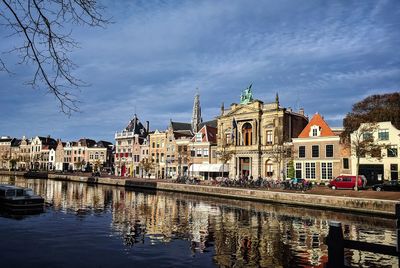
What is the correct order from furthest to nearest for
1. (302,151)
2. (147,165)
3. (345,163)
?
1. (147,165)
2. (302,151)
3. (345,163)

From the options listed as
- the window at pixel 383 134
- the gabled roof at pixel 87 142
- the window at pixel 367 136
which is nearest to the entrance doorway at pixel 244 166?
the window at pixel 367 136

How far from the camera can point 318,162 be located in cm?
5759

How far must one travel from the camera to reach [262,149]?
6762cm

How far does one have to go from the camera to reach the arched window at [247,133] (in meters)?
70.7

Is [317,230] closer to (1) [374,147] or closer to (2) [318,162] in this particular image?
(1) [374,147]

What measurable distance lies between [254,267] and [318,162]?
145ft

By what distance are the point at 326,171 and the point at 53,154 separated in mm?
110557

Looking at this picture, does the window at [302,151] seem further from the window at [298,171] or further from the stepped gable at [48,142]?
the stepped gable at [48,142]

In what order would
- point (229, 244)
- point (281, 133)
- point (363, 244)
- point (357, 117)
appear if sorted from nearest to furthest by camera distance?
point (363, 244)
point (229, 244)
point (357, 117)
point (281, 133)

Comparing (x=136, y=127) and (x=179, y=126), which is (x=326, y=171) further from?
(x=136, y=127)

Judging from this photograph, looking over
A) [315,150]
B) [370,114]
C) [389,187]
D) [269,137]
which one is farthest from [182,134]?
[389,187]

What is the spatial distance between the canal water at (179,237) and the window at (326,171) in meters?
20.9

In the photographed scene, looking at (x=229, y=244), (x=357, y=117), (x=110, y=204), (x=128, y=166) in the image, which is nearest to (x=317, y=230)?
(x=229, y=244)

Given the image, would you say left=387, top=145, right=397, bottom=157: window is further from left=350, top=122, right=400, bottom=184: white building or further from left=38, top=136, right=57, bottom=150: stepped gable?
left=38, top=136, right=57, bottom=150: stepped gable
